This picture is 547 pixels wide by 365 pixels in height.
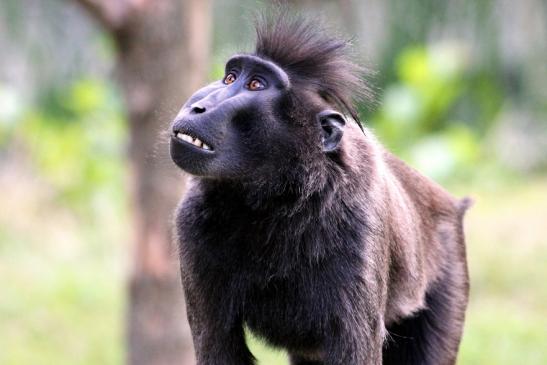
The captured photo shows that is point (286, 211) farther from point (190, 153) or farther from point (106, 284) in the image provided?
point (106, 284)

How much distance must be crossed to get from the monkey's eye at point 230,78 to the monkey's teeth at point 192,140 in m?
0.32

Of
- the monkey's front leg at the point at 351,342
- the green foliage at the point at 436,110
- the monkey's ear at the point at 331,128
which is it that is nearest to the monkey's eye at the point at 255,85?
the monkey's ear at the point at 331,128

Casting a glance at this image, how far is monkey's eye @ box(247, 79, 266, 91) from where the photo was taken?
380 centimetres

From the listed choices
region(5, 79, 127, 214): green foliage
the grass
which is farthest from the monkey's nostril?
region(5, 79, 127, 214): green foliage

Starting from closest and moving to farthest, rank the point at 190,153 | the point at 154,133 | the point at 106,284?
the point at 190,153
the point at 154,133
the point at 106,284

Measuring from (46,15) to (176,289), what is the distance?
613 cm

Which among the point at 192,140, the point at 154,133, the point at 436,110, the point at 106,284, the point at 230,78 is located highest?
the point at 436,110

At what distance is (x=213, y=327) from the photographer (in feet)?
12.7

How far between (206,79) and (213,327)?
168 inches

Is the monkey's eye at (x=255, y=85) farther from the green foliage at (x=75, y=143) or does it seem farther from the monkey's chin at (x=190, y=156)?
the green foliage at (x=75, y=143)

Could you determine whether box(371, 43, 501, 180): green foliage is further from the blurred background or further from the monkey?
the monkey

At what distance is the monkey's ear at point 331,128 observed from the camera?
379 cm

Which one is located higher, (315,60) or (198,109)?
(315,60)

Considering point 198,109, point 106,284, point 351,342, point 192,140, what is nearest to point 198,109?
point 198,109
